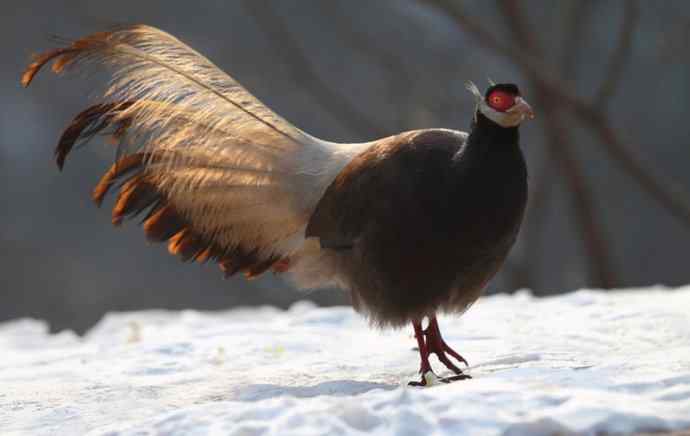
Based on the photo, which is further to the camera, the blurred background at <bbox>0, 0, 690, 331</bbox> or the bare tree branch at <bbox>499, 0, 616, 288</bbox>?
the blurred background at <bbox>0, 0, 690, 331</bbox>

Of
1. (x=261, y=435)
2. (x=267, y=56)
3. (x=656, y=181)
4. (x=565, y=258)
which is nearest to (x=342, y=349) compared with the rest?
(x=261, y=435)

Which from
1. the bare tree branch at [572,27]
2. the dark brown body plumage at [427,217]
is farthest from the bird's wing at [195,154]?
the bare tree branch at [572,27]

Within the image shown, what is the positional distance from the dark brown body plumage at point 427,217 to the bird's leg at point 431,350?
0.12 metres

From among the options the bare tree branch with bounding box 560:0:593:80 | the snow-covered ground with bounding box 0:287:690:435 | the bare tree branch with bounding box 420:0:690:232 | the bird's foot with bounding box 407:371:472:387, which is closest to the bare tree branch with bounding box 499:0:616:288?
the bare tree branch with bounding box 420:0:690:232

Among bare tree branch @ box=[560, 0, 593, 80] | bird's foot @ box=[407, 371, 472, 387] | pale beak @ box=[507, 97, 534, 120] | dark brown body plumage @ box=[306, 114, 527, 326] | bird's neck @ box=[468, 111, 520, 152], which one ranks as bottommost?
bird's foot @ box=[407, 371, 472, 387]

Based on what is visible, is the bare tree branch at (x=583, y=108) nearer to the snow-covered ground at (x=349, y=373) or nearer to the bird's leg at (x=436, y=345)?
the snow-covered ground at (x=349, y=373)

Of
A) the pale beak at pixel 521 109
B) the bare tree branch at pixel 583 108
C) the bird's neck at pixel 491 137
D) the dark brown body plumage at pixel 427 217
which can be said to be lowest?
the dark brown body plumage at pixel 427 217

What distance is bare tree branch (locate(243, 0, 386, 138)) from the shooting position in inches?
383

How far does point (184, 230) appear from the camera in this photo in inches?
153

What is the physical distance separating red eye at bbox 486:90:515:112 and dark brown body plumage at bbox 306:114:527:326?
0.23ft

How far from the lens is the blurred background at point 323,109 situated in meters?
10.4

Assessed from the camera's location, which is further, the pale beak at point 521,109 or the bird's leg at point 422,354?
the bird's leg at point 422,354

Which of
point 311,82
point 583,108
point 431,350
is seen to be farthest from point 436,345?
point 311,82

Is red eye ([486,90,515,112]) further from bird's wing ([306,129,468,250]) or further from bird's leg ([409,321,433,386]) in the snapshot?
bird's leg ([409,321,433,386])
